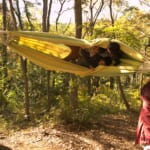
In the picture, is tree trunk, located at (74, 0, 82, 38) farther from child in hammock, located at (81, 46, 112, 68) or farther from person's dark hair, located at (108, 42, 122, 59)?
person's dark hair, located at (108, 42, 122, 59)

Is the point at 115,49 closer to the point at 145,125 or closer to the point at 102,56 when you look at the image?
the point at 102,56

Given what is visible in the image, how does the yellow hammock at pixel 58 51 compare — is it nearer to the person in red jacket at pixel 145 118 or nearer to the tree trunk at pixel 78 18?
the person in red jacket at pixel 145 118

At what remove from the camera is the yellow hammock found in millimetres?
3320

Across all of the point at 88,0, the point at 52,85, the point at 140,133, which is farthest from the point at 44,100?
the point at 140,133

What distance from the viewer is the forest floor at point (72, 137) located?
18.3 feet

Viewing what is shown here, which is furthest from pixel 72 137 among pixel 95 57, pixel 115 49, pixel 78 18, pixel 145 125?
pixel 145 125

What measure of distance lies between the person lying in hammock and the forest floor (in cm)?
206

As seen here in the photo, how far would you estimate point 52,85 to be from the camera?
10094mm

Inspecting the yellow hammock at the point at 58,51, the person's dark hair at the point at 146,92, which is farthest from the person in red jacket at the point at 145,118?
the yellow hammock at the point at 58,51

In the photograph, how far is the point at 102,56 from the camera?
12.5ft

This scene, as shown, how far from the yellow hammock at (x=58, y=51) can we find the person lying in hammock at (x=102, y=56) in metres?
0.07

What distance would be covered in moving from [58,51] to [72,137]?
2393mm

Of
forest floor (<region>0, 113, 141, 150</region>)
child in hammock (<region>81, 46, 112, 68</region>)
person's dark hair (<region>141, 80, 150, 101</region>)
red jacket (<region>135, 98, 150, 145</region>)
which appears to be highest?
child in hammock (<region>81, 46, 112, 68</region>)

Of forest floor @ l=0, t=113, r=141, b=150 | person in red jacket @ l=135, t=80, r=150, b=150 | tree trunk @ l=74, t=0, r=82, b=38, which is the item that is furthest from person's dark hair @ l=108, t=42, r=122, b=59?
tree trunk @ l=74, t=0, r=82, b=38
